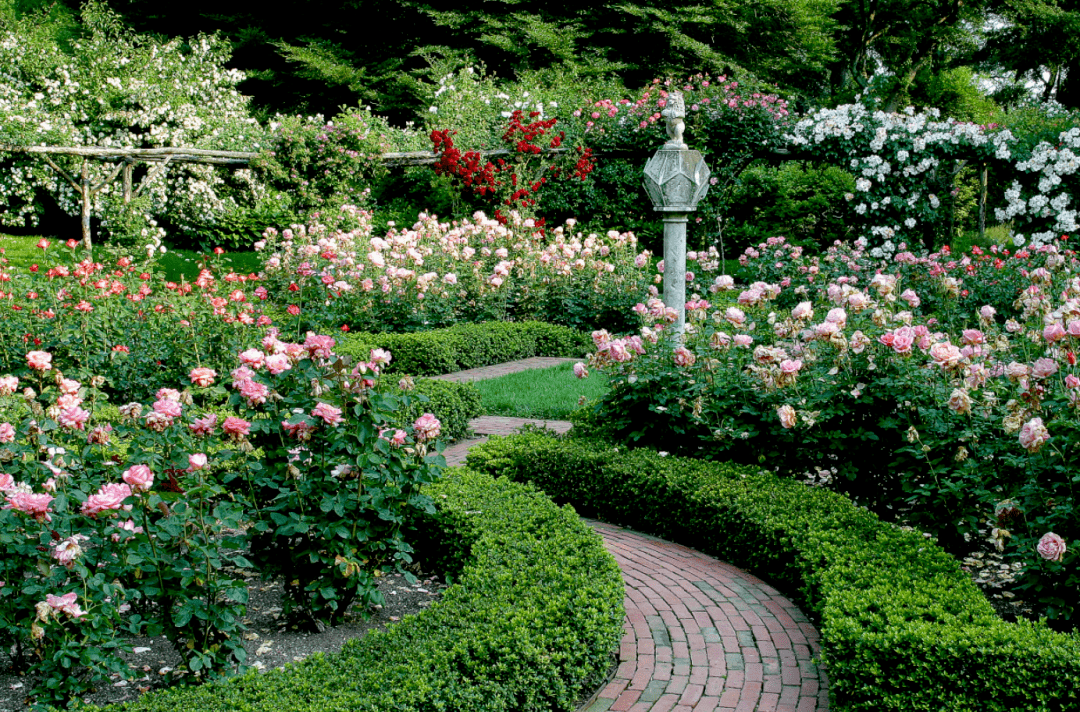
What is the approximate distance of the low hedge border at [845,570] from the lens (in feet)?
8.80

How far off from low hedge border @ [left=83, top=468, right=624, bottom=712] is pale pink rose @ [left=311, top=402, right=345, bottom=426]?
71 cm

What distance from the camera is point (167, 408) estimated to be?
285cm

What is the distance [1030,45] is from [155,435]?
25425 mm

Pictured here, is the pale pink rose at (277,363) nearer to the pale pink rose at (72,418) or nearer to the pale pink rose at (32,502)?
the pale pink rose at (72,418)

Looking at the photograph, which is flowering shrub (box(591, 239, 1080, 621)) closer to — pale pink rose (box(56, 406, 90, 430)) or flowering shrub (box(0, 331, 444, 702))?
flowering shrub (box(0, 331, 444, 702))

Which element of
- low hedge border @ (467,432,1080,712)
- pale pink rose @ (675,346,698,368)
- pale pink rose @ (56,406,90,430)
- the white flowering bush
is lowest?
low hedge border @ (467,432,1080,712)

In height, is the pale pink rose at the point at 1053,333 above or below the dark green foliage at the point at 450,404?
above

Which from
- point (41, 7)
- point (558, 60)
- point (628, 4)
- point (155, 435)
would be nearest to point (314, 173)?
point (558, 60)

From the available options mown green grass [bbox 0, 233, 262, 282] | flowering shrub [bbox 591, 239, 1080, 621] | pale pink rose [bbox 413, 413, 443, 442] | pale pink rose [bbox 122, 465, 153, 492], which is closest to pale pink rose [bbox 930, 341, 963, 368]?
flowering shrub [bbox 591, 239, 1080, 621]

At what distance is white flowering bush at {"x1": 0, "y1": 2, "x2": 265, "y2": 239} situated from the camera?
44.7ft

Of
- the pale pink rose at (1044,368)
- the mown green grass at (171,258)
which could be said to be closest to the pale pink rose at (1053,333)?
the pale pink rose at (1044,368)

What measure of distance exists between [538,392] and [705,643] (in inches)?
170

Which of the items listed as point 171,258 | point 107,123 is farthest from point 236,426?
point 107,123

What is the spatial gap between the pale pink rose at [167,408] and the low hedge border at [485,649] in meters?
0.82
